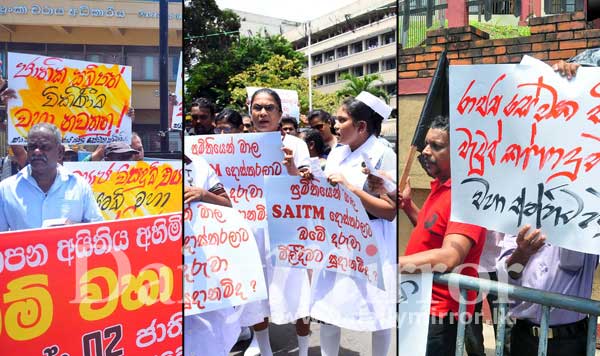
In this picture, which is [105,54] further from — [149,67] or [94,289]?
[94,289]

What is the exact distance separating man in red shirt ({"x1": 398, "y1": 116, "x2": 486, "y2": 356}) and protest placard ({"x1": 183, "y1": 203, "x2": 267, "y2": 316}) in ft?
2.24

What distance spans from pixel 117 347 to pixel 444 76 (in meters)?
1.62

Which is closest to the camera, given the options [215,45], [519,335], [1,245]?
[1,245]

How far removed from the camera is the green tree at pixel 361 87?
7.79 ft

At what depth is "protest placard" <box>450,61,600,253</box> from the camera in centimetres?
194

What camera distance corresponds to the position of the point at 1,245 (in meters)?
2.10

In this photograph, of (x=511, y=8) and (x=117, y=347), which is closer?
(x=511, y=8)

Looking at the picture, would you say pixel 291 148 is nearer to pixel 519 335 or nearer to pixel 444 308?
pixel 444 308

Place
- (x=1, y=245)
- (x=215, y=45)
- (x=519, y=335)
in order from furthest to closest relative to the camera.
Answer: (x=215, y=45) < (x=519, y=335) < (x=1, y=245)

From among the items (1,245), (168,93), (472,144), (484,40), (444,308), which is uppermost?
(484,40)

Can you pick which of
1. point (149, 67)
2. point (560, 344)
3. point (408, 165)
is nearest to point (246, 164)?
point (149, 67)

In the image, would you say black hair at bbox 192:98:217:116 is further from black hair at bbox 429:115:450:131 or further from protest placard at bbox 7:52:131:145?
black hair at bbox 429:115:450:131

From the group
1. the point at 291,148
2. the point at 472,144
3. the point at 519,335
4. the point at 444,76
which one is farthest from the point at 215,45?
the point at 519,335

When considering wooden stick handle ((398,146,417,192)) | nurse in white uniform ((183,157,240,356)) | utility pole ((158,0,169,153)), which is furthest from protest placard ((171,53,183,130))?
wooden stick handle ((398,146,417,192))
